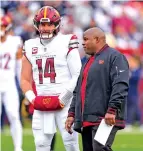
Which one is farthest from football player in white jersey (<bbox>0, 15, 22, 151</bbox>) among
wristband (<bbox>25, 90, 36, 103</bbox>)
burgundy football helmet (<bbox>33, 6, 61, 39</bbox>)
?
burgundy football helmet (<bbox>33, 6, 61, 39</bbox>)

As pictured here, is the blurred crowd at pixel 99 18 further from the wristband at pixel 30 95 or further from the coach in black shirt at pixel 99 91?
the coach in black shirt at pixel 99 91

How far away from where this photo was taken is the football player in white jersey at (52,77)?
26.9 feet

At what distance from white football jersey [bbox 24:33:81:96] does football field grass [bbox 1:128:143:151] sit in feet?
12.6

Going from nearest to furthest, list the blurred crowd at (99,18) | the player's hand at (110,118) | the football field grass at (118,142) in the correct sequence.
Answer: the player's hand at (110,118)
the football field grass at (118,142)
the blurred crowd at (99,18)

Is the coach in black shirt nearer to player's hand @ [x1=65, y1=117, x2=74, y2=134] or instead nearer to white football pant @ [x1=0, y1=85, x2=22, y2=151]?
player's hand @ [x1=65, y1=117, x2=74, y2=134]

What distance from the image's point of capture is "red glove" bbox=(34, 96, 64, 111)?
8156 millimetres

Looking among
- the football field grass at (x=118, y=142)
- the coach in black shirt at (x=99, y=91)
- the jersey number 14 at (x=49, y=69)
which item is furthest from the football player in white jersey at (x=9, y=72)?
the coach in black shirt at (x=99, y=91)

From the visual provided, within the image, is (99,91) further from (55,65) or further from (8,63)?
(8,63)

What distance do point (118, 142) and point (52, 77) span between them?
18.5 feet

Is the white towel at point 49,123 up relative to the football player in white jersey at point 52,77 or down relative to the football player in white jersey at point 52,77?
down

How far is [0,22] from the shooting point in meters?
11.9

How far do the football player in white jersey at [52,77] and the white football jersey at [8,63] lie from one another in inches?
124

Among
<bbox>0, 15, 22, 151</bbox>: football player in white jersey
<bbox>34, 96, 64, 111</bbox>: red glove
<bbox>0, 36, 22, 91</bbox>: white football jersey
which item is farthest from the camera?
<bbox>0, 36, 22, 91</bbox>: white football jersey

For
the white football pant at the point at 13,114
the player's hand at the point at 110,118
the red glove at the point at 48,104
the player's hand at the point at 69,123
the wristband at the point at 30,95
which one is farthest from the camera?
the white football pant at the point at 13,114
